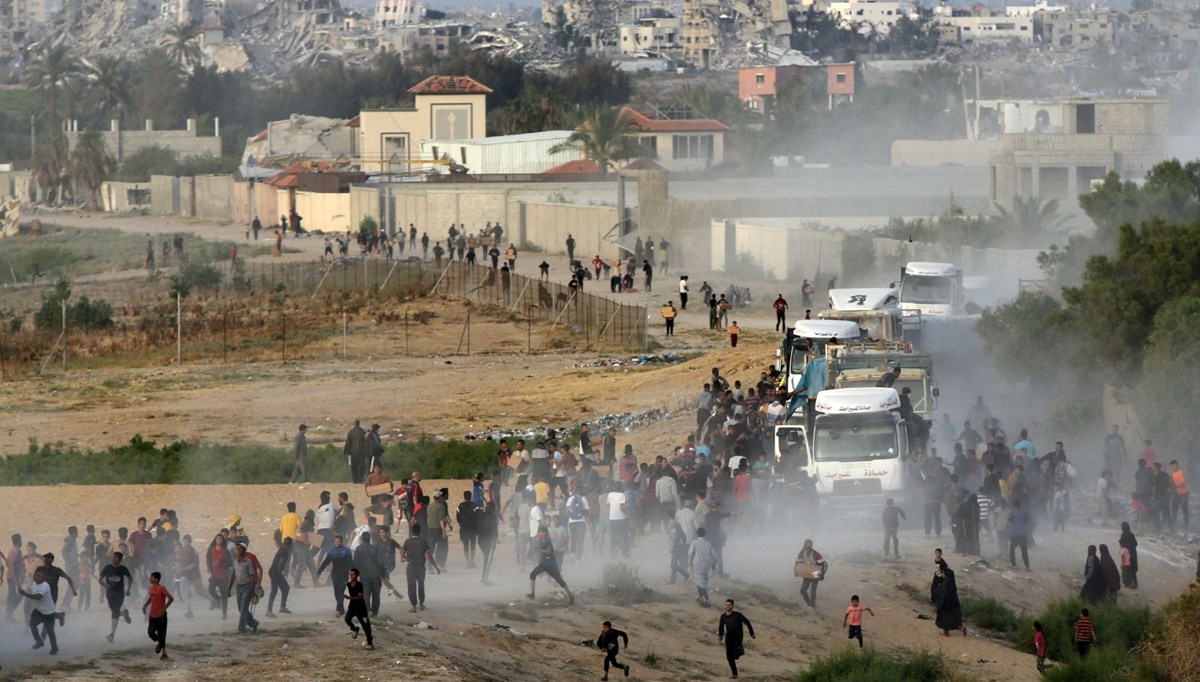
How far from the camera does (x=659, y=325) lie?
5075 cm

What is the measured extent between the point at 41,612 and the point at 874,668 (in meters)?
8.48

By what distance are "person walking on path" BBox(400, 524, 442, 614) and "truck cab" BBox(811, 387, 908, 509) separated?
22.7 ft

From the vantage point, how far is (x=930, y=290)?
3928 centimetres

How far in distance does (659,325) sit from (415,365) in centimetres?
774

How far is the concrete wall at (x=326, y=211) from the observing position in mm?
83787

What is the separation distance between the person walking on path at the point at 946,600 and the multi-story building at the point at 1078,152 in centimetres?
4789

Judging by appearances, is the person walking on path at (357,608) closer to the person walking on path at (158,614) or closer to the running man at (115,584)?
the person walking on path at (158,614)

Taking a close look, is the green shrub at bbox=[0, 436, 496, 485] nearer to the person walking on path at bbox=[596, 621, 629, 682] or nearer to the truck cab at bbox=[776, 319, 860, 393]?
the truck cab at bbox=[776, 319, 860, 393]

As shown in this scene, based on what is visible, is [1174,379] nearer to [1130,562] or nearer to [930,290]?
[1130,562]

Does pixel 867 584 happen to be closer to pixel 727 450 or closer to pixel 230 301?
pixel 727 450

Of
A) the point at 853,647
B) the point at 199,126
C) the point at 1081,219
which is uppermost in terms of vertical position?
the point at 199,126

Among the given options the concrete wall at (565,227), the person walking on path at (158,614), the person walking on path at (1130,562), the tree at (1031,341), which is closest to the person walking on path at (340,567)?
the person walking on path at (158,614)

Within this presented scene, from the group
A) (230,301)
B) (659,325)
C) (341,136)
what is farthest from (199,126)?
(659,325)

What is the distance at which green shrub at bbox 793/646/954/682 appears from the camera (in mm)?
19922
